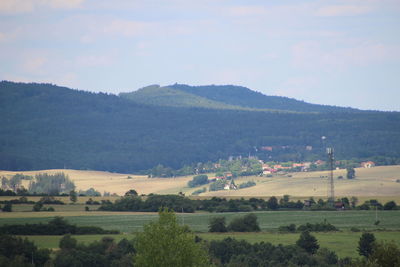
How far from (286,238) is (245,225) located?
35.6 ft

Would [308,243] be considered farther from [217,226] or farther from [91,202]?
[91,202]

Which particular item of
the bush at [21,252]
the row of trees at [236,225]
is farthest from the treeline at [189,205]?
the bush at [21,252]

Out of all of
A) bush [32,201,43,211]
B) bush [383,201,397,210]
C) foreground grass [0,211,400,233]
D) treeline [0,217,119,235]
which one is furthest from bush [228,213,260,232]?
bush [32,201,43,211]

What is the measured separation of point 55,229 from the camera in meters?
109

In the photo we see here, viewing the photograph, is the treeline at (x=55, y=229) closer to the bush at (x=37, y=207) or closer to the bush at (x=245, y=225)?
the bush at (x=245, y=225)

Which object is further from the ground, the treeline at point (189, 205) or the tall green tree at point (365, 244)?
the treeline at point (189, 205)

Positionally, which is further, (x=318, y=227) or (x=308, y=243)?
(x=318, y=227)

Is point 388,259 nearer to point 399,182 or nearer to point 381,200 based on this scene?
point 381,200

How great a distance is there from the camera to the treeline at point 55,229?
349ft

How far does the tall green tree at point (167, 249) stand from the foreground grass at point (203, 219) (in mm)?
49743

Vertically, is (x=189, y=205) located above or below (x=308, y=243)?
above

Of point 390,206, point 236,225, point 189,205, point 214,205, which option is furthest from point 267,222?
point 214,205

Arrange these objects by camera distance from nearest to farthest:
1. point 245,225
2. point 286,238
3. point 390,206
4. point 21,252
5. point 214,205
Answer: point 21,252 → point 286,238 → point 245,225 → point 390,206 → point 214,205

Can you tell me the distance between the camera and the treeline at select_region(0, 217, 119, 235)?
106 meters
